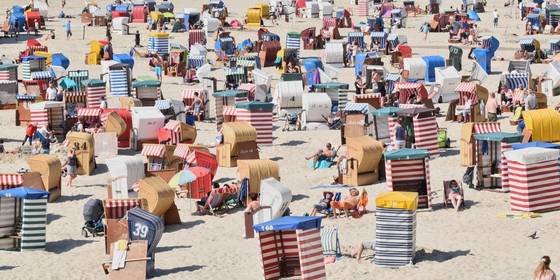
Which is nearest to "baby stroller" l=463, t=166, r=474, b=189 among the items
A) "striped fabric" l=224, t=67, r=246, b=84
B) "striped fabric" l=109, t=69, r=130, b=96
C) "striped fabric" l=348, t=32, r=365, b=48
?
"striped fabric" l=224, t=67, r=246, b=84

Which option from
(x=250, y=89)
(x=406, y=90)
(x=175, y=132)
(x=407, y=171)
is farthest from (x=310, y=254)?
(x=250, y=89)

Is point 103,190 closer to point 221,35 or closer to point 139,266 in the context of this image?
point 139,266

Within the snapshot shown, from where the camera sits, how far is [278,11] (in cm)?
6366

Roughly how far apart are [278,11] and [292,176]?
3688cm

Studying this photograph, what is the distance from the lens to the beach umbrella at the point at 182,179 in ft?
81.4

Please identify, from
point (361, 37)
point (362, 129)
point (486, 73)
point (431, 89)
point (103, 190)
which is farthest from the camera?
point (361, 37)

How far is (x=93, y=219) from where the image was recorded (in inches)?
913

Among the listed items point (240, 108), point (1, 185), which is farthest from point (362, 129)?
point (1, 185)

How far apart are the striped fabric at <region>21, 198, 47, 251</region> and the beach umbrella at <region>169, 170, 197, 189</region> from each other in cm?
330

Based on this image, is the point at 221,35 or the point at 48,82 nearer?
the point at 48,82

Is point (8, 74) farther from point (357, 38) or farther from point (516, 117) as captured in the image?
point (516, 117)

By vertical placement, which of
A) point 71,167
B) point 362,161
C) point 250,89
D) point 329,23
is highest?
point 329,23

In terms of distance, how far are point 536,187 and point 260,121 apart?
947 cm

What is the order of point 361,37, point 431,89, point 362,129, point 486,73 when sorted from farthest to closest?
point 361,37 → point 486,73 → point 431,89 → point 362,129
